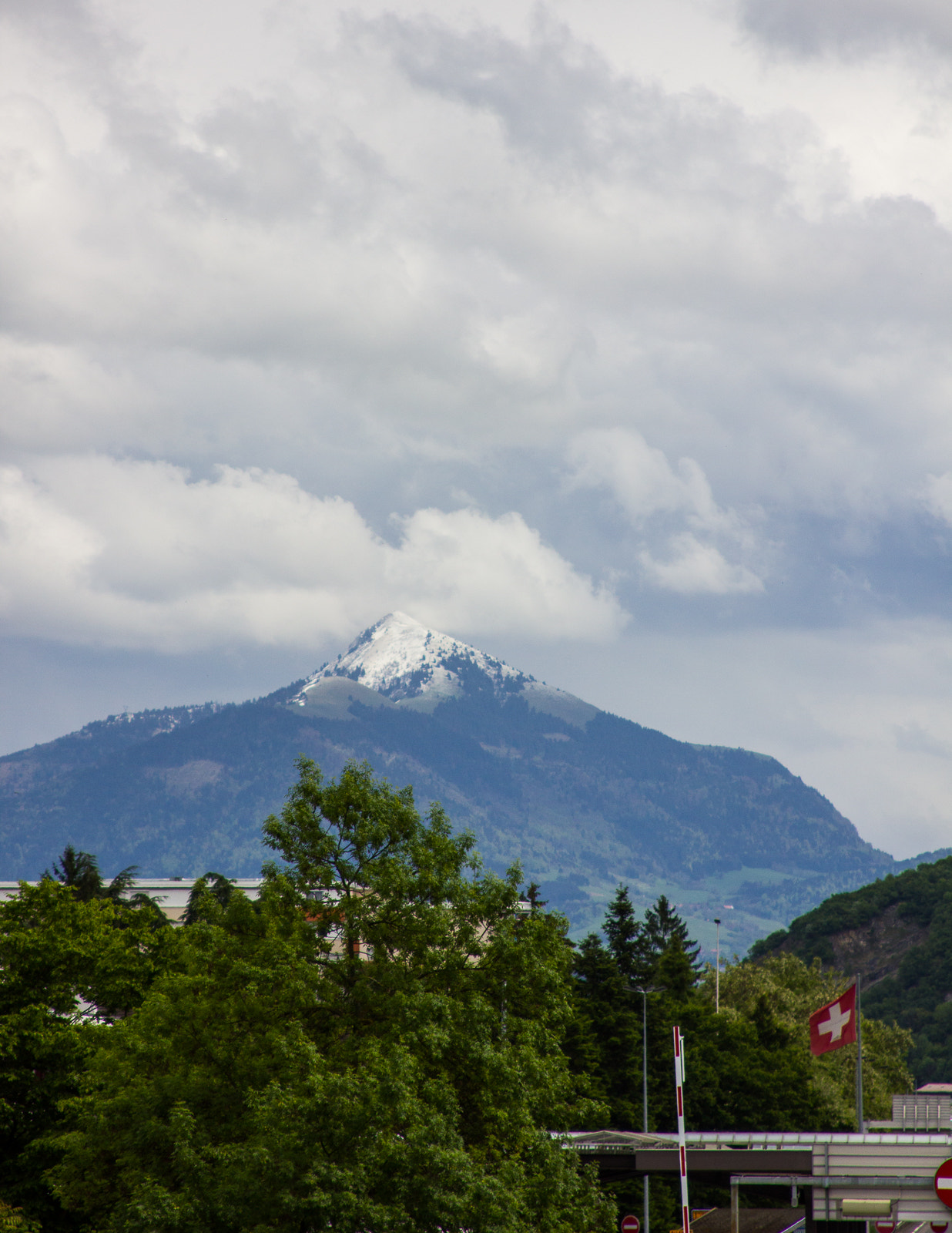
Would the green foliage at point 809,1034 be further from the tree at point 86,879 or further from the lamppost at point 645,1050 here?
the tree at point 86,879

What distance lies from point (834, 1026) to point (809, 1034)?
Answer: 76.3 meters

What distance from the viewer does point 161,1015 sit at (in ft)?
122

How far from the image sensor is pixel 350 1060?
3331 centimetres

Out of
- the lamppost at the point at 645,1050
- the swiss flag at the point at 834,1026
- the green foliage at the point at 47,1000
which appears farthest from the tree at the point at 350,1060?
the lamppost at the point at 645,1050

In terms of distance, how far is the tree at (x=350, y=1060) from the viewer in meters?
30.5

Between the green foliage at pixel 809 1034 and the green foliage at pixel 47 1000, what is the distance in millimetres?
64306

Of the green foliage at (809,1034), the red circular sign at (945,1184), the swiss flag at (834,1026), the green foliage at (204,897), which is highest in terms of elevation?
the green foliage at (204,897)

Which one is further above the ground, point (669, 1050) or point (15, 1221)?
point (15, 1221)

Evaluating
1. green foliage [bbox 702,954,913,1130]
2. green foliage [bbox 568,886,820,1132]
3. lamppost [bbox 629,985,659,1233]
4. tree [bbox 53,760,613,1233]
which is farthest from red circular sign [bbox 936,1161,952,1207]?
green foliage [bbox 702,954,913,1130]

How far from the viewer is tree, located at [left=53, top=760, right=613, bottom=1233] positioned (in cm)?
3053

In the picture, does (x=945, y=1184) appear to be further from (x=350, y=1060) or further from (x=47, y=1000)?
(x=47, y=1000)

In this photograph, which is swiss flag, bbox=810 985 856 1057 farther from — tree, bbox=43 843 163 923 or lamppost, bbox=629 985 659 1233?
tree, bbox=43 843 163 923

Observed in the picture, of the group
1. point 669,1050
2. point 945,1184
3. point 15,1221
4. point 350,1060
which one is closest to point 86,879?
point 669,1050

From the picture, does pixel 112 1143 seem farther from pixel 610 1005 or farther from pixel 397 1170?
pixel 610 1005
